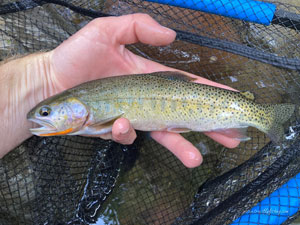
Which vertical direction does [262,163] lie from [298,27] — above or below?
below

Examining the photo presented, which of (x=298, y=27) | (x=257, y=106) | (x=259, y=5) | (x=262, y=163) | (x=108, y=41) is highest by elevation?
(x=259, y=5)

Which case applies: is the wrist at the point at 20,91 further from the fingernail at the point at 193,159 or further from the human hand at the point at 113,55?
the fingernail at the point at 193,159

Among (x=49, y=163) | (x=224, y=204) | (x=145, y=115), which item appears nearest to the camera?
(x=145, y=115)

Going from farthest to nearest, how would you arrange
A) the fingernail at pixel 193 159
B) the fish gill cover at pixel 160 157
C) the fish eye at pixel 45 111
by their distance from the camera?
the fish gill cover at pixel 160 157
the fingernail at pixel 193 159
the fish eye at pixel 45 111

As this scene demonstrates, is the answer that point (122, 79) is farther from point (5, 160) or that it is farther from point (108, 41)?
point (5, 160)

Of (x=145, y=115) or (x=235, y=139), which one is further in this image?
(x=235, y=139)

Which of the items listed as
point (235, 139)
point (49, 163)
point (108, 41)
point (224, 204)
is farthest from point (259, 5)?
point (49, 163)

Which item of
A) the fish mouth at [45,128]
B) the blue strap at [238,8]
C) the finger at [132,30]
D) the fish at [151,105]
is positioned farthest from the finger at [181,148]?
the blue strap at [238,8]
